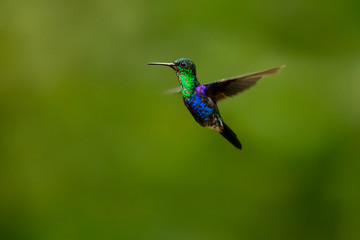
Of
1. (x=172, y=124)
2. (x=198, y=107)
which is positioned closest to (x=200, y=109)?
(x=198, y=107)

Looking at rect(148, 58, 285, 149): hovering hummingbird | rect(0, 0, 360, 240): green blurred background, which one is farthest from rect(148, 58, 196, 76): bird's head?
rect(0, 0, 360, 240): green blurred background

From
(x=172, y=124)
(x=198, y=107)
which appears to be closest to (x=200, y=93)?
(x=198, y=107)

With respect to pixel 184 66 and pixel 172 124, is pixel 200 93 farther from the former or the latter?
pixel 172 124

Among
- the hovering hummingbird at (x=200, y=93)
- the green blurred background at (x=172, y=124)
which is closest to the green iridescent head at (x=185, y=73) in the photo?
the hovering hummingbird at (x=200, y=93)

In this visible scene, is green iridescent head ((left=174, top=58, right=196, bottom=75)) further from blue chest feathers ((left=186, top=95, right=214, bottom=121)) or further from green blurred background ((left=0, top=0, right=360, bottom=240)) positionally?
green blurred background ((left=0, top=0, right=360, bottom=240))

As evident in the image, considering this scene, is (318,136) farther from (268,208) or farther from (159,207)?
(159,207)

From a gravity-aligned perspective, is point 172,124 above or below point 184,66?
above

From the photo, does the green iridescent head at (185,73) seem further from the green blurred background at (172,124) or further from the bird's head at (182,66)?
the green blurred background at (172,124)

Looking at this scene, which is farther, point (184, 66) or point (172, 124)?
point (172, 124)
